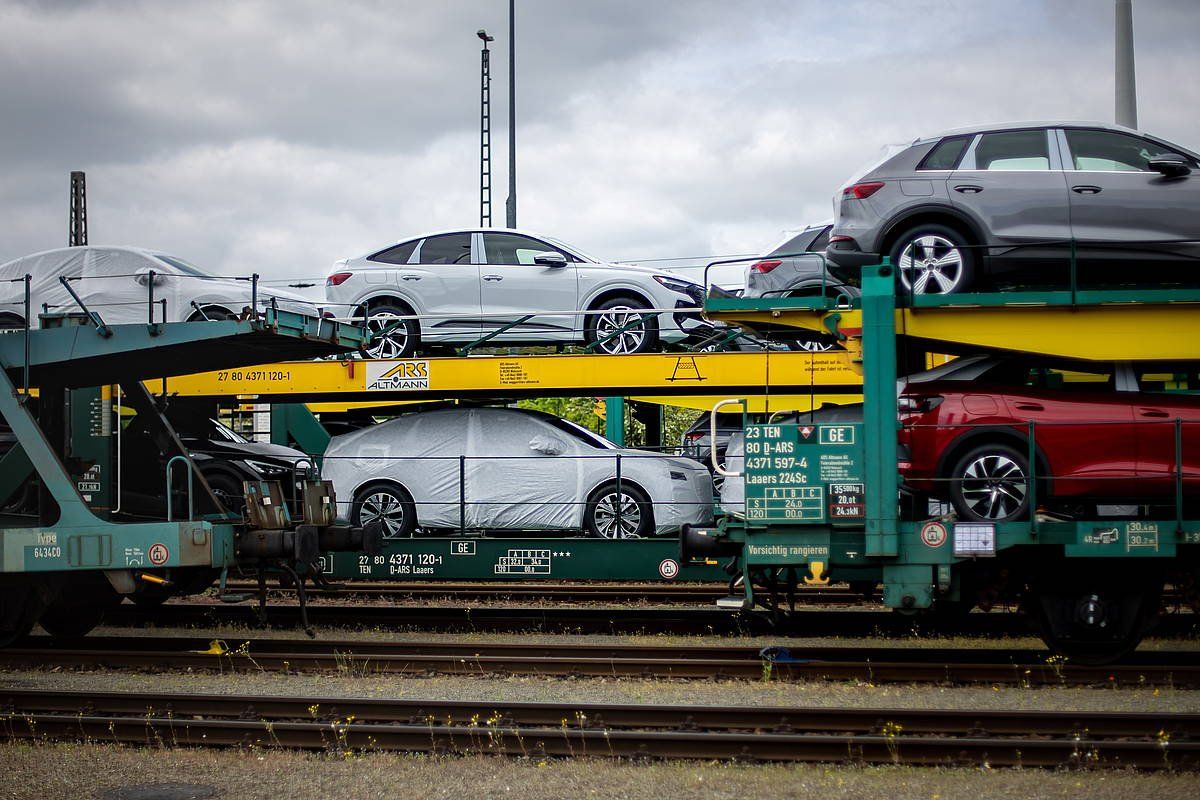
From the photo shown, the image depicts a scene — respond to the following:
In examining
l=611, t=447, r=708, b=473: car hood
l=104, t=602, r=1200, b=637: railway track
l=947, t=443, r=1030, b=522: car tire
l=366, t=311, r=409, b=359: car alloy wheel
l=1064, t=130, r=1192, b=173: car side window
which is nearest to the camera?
l=947, t=443, r=1030, b=522: car tire

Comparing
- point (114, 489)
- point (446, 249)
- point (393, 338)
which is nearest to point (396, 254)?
point (446, 249)

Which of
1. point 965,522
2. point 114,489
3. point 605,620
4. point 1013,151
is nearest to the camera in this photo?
point 965,522

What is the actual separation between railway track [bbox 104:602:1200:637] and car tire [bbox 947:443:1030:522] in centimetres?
258

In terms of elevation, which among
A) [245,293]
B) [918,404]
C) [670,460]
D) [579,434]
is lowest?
[670,460]

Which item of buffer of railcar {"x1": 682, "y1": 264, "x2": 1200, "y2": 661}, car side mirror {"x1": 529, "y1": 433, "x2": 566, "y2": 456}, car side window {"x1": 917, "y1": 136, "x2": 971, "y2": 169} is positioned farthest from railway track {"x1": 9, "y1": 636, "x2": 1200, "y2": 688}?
car side window {"x1": 917, "y1": 136, "x2": 971, "y2": 169}

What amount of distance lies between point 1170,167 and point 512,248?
303 inches

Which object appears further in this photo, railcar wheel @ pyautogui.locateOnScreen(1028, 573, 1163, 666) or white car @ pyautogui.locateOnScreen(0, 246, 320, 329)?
white car @ pyautogui.locateOnScreen(0, 246, 320, 329)

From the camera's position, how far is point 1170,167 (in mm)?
8992

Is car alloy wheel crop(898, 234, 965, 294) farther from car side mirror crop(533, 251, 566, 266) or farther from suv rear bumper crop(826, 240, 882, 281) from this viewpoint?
car side mirror crop(533, 251, 566, 266)

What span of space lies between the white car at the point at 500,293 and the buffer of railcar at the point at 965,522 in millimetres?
5607

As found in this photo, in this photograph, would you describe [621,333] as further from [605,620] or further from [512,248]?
[605,620]

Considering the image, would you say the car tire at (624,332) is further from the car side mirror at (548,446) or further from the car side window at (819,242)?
the car side window at (819,242)

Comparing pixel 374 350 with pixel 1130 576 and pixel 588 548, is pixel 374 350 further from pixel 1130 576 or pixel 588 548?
pixel 1130 576

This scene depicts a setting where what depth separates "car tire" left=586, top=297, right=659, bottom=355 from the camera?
540 inches
